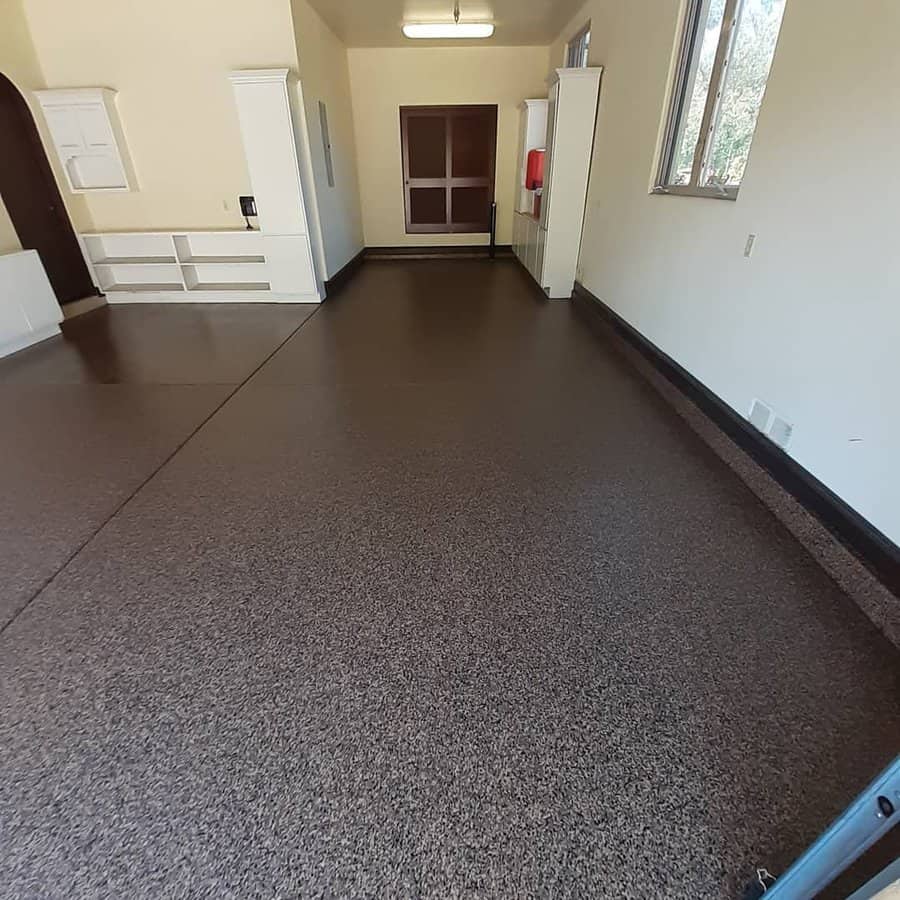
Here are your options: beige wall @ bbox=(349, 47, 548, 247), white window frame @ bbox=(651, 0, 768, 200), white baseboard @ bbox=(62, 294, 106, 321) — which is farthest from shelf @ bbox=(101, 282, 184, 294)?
white window frame @ bbox=(651, 0, 768, 200)

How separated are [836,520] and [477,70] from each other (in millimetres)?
8357

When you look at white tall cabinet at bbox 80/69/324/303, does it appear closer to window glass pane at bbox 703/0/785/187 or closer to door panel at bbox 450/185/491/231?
door panel at bbox 450/185/491/231

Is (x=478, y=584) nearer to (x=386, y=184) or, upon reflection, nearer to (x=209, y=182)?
(x=209, y=182)

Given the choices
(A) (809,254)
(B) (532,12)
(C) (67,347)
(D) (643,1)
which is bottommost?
(C) (67,347)

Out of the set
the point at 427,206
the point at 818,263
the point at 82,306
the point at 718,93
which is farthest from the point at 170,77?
the point at 818,263

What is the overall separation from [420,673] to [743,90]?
3451mm

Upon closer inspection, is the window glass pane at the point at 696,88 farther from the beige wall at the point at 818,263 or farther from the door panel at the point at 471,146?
the door panel at the point at 471,146

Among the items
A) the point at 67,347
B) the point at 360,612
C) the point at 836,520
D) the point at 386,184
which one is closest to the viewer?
the point at 360,612

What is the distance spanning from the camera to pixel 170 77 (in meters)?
5.26

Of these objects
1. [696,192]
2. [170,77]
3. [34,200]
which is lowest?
[34,200]

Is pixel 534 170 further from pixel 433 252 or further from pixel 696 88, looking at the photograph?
pixel 696 88

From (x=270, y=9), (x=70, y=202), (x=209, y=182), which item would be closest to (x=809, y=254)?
(x=270, y=9)

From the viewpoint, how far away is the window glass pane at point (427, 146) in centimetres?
798

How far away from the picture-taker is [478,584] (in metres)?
1.85
